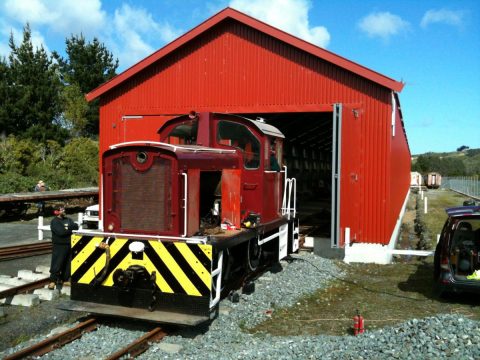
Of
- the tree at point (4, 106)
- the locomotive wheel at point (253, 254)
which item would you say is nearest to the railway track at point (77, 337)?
the locomotive wheel at point (253, 254)

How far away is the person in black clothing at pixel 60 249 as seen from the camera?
8352 millimetres

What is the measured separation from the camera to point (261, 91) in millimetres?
13227

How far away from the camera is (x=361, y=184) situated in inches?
487

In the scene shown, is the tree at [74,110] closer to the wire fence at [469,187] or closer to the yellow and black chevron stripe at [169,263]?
the wire fence at [469,187]

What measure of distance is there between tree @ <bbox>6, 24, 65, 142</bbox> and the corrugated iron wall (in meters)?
23.2

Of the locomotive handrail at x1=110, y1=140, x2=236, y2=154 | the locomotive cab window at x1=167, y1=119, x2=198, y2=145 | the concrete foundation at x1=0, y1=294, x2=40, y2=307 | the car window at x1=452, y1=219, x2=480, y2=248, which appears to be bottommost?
the concrete foundation at x1=0, y1=294, x2=40, y2=307

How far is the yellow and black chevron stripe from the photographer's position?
20.1ft

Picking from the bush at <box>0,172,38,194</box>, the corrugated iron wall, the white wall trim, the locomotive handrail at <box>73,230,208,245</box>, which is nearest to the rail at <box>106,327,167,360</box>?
the locomotive handrail at <box>73,230,208,245</box>

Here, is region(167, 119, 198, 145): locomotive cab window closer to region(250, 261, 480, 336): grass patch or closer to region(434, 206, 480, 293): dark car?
region(250, 261, 480, 336): grass patch

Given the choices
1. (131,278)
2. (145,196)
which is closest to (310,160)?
(145,196)

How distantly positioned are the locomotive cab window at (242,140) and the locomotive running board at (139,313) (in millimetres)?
3118

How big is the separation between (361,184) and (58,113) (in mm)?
34897

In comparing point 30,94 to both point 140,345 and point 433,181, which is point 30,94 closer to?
point 140,345

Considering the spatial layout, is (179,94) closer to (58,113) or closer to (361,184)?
(361,184)
